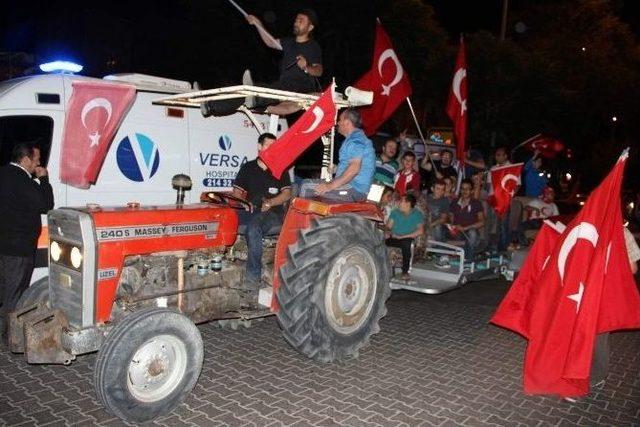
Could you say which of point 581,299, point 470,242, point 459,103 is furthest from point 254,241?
point 459,103

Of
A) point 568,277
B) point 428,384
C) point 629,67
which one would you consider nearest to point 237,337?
point 428,384

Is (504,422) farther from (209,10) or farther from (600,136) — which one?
(600,136)

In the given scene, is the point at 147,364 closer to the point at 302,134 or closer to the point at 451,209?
the point at 302,134

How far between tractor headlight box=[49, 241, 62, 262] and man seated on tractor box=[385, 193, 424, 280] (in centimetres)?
440

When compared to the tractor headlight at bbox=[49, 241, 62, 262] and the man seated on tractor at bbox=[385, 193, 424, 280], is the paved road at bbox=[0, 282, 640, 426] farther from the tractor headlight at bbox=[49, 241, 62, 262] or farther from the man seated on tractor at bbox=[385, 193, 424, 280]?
the man seated on tractor at bbox=[385, 193, 424, 280]

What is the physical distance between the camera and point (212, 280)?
16.2ft

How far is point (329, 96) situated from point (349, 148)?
790 mm

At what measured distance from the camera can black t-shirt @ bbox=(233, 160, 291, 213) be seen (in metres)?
5.79

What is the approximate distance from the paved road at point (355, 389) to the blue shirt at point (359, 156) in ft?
5.78

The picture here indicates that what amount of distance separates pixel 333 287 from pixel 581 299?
7.06 ft

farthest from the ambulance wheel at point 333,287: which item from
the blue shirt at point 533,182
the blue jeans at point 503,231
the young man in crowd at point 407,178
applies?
the blue shirt at point 533,182

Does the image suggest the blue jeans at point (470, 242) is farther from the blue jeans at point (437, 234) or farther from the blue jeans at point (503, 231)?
the blue jeans at point (503, 231)

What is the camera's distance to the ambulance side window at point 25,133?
5625 millimetres

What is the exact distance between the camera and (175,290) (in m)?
4.63
